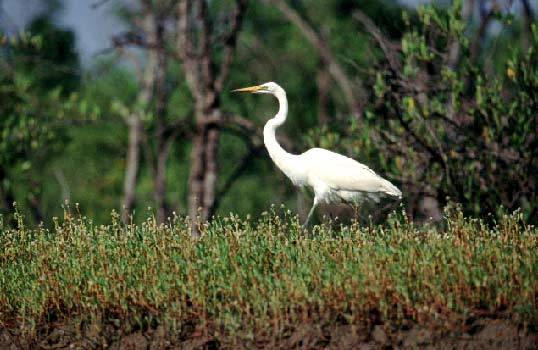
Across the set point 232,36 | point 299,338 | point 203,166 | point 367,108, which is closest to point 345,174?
point 367,108

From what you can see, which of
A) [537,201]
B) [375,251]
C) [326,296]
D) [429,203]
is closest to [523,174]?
[537,201]

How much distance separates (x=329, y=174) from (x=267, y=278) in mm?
4843

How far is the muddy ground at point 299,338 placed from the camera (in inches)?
303

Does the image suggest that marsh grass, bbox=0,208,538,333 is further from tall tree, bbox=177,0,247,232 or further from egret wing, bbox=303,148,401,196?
tall tree, bbox=177,0,247,232

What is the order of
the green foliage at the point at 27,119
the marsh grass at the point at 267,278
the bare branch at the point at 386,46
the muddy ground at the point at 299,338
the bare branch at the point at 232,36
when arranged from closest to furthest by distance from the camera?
the muddy ground at the point at 299,338
the marsh grass at the point at 267,278
the bare branch at the point at 386,46
the green foliage at the point at 27,119
the bare branch at the point at 232,36

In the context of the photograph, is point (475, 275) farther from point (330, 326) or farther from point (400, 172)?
point (400, 172)

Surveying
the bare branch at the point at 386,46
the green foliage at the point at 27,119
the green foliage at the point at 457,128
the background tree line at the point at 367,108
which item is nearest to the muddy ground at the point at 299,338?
the background tree line at the point at 367,108

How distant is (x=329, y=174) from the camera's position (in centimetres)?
1306

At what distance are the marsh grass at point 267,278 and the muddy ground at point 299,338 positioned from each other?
0.09m

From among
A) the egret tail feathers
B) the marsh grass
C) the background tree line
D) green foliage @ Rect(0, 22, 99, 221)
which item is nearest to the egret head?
the background tree line

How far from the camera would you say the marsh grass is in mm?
7996

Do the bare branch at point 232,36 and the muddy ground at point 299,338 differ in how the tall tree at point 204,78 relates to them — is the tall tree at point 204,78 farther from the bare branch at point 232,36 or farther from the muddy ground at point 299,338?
the muddy ground at point 299,338

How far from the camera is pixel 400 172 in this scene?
14.1 meters

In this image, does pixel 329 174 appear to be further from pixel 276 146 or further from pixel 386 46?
pixel 386 46
